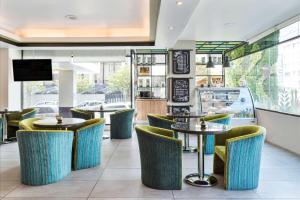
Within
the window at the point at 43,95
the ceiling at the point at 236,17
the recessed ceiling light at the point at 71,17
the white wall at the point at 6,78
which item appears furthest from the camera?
the window at the point at 43,95

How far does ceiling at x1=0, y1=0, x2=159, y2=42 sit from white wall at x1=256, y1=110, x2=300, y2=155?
3.80 metres

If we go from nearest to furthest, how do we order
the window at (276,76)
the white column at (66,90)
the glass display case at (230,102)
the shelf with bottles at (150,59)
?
the window at (276,76) < the glass display case at (230,102) < the white column at (66,90) < the shelf with bottles at (150,59)

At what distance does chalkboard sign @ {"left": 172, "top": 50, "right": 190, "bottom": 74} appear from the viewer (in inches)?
347

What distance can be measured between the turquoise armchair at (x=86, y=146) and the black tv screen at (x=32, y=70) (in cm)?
400

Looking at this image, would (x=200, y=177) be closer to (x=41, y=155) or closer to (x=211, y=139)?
(x=211, y=139)

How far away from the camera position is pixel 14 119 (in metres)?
8.14

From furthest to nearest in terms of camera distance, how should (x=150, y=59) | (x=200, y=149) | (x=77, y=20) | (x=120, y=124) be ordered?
1. (x=150, y=59)
2. (x=120, y=124)
3. (x=77, y=20)
4. (x=200, y=149)

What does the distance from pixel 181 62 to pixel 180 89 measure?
0.87m

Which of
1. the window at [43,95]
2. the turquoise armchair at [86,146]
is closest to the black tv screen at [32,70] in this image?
the window at [43,95]

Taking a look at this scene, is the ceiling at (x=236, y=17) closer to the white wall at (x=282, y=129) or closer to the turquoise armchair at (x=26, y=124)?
the white wall at (x=282, y=129)

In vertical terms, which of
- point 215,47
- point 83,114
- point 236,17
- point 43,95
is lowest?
point 83,114

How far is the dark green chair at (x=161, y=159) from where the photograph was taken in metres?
3.76

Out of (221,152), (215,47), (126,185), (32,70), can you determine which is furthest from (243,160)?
(215,47)

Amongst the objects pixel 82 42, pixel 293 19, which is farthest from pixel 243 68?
pixel 82 42
